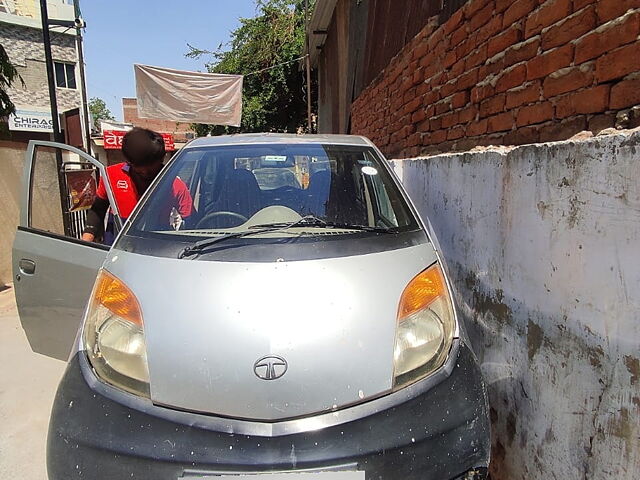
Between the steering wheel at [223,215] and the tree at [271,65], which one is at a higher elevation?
the tree at [271,65]

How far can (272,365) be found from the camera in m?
1.45

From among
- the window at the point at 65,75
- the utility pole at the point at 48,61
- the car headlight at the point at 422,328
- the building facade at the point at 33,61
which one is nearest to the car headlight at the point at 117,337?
the car headlight at the point at 422,328

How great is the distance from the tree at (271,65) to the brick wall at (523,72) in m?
14.6

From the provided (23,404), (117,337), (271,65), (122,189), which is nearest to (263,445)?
(117,337)

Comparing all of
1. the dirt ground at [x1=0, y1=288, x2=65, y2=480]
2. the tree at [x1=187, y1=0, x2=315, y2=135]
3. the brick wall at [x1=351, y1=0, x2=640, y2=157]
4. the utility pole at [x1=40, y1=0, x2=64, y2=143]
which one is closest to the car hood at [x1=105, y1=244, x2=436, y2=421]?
the brick wall at [x1=351, y1=0, x2=640, y2=157]

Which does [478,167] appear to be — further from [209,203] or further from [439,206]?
[209,203]

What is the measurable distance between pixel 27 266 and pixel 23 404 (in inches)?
43.7

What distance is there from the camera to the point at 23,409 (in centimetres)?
293

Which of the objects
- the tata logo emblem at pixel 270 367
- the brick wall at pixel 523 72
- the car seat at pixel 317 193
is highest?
the brick wall at pixel 523 72

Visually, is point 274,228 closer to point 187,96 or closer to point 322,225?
point 322,225

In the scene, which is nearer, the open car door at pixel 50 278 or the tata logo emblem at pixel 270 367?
the tata logo emblem at pixel 270 367

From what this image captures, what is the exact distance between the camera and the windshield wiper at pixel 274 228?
183cm

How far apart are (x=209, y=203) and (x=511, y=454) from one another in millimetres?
1860

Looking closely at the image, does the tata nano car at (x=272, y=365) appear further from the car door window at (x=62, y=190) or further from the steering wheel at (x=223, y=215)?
the car door window at (x=62, y=190)
